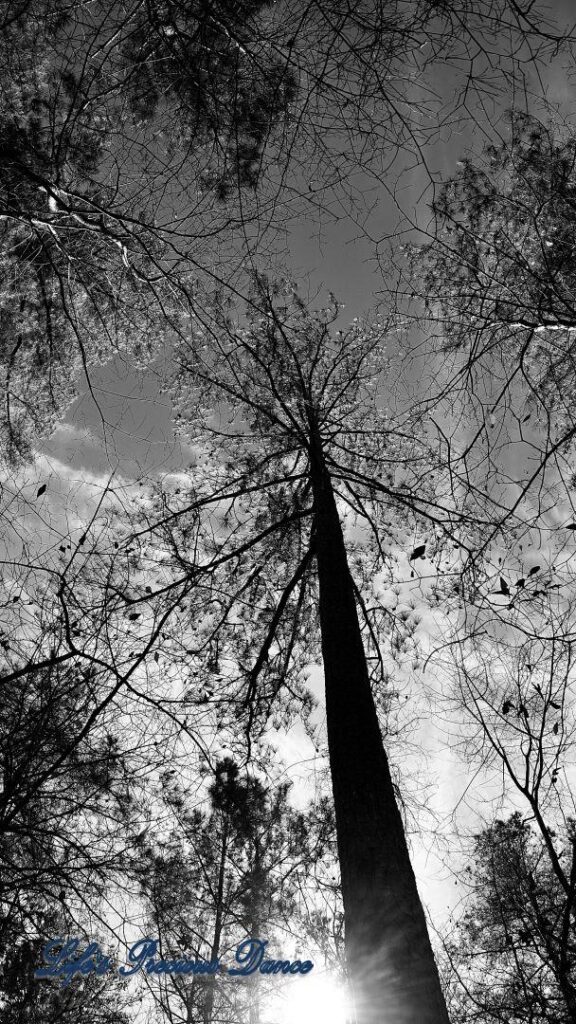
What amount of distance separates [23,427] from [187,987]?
7.79 meters

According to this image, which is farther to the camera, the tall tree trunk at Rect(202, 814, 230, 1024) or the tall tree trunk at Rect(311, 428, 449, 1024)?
the tall tree trunk at Rect(202, 814, 230, 1024)

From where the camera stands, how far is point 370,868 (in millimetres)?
2248

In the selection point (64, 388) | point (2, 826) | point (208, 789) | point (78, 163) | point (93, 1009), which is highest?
point (64, 388)

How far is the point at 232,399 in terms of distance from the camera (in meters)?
5.70

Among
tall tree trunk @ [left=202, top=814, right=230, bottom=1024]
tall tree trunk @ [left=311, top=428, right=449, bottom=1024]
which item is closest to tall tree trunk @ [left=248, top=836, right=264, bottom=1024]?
tall tree trunk @ [left=202, top=814, right=230, bottom=1024]

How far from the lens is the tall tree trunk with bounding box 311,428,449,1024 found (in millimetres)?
1958

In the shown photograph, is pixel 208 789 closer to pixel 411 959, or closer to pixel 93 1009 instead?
pixel 411 959

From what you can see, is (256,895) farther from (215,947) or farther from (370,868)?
(370,868)

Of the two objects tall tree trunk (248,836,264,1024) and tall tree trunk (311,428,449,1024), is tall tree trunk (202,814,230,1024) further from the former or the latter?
tall tree trunk (311,428,449,1024)

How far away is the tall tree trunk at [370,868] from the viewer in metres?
1.96

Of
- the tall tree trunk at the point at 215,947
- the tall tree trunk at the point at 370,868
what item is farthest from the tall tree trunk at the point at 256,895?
the tall tree trunk at the point at 370,868

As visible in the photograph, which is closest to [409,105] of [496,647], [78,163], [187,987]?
[78,163]

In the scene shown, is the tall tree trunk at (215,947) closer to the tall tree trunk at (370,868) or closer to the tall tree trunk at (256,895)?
the tall tree trunk at (256,895)

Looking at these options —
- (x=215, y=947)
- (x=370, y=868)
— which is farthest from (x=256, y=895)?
(x=370, y=868)
